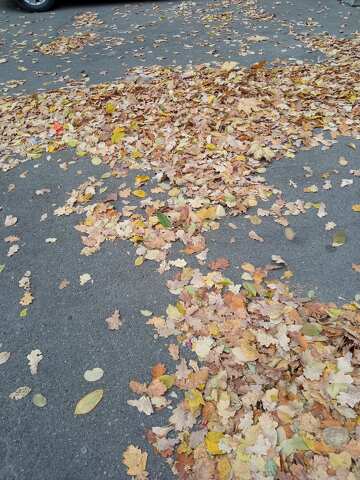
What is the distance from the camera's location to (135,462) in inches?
75.9

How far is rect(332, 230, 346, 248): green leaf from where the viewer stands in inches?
118

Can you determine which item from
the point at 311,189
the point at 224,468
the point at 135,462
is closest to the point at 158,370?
the point at 135,462

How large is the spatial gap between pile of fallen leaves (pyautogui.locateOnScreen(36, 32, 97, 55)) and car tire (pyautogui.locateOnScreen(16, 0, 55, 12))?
212 centimetres

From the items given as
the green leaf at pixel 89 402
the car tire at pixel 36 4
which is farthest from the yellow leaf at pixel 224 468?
the car tire at pixel 36 4

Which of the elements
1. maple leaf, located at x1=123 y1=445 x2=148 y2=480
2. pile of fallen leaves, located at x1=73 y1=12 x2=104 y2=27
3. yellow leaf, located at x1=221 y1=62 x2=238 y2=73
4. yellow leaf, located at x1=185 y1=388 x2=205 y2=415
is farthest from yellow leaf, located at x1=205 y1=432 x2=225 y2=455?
pile of fallen leaves, located at x1=73 y1=12 x2=104 y2=27

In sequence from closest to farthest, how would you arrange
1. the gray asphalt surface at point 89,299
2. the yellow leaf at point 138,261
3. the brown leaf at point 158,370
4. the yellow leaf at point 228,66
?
the gray asphalt surface at point 89,299, the brown leaf at point 158,370, the yellow leaf at point 138,261, the yellow leaf at point 228,66

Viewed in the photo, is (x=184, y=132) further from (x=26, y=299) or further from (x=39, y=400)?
(x=39, y=400)

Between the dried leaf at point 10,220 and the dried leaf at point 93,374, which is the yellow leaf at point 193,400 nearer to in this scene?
the dried leaf at point 93,374

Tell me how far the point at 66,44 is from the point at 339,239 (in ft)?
21.7

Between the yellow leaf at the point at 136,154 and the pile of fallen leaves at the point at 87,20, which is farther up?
the pile of fallen leaves at the point at 87,20

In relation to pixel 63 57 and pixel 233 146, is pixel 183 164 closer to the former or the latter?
pixel 233 146

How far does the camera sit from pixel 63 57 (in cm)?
684

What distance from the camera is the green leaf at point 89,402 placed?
214cm

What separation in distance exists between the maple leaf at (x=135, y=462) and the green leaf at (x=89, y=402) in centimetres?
32
